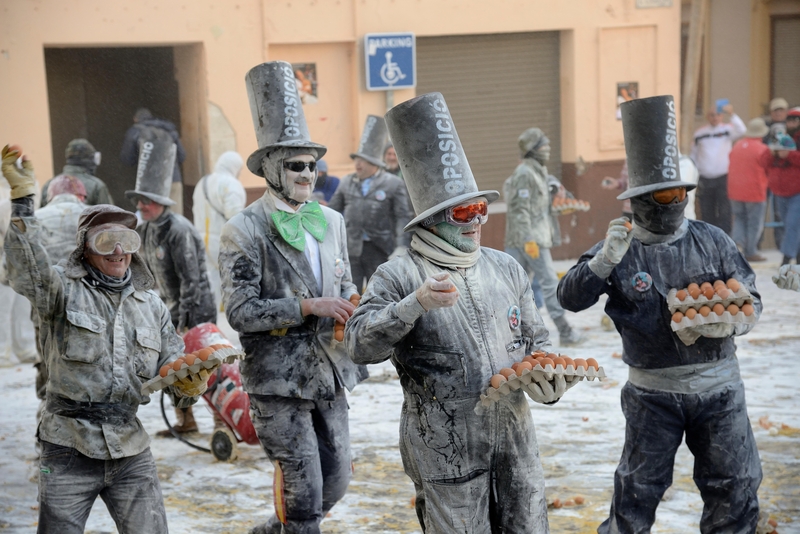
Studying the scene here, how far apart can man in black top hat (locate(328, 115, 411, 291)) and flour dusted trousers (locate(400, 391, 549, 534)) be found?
6.50 m

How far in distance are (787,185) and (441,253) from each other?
11326mm

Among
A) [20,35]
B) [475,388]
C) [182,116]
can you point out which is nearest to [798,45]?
[182,116]

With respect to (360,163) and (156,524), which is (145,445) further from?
(360,163)

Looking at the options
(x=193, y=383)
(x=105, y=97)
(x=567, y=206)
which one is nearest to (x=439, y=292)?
(x=193, y=383)

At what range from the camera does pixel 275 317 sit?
522 centimetres

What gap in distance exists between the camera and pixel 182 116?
1611 centimetres

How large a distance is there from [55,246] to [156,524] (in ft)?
10.9

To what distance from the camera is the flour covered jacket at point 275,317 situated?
5254 mm

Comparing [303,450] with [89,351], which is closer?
[89,351]

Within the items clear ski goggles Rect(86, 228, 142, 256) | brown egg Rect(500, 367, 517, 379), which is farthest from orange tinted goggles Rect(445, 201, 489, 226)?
clear ski goggles Rect(86, 228, 142, 256)

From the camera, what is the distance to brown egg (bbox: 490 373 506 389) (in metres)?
4.07

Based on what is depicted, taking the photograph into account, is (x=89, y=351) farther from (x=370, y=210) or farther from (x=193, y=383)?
(x=370, y=210)

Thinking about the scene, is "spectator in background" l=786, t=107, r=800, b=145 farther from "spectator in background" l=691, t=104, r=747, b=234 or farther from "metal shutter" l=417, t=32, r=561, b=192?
"metal shutter" l=417, t=32, r=561, b=192

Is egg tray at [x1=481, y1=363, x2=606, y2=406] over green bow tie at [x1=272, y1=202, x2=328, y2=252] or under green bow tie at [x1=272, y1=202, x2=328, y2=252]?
under
